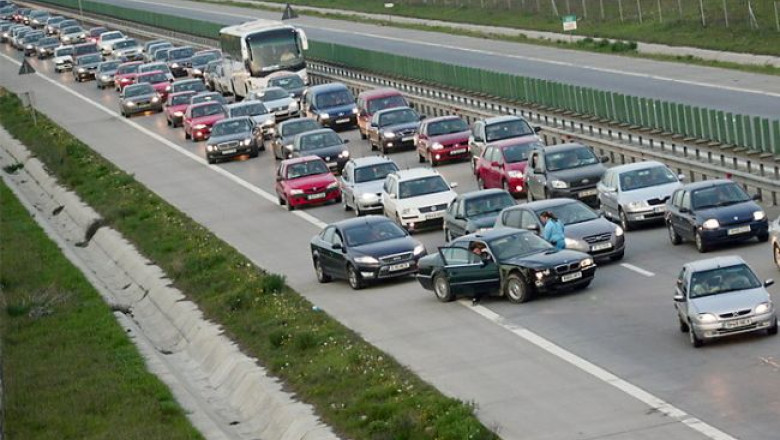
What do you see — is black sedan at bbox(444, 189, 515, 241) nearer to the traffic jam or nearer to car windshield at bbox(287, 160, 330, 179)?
the traffic jam

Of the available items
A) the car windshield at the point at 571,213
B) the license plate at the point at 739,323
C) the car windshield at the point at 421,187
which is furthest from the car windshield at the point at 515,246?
the car windshield at the point at 421,187

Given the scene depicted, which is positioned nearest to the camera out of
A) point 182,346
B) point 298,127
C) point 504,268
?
point 504,268

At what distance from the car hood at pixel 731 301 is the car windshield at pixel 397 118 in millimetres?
35430

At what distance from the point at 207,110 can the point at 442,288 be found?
1534 inches

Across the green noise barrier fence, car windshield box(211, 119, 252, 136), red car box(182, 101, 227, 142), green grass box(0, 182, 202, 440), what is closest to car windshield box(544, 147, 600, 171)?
the green noise barrier fence

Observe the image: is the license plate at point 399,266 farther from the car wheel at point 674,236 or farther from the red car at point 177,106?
the red car at point 177,106

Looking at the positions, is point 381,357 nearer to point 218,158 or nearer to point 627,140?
point 627,140

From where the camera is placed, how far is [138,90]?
3398 inches

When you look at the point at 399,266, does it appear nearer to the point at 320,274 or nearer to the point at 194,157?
the point at 320,274

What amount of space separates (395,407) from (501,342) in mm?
4984

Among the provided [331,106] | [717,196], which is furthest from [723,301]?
[331,106]

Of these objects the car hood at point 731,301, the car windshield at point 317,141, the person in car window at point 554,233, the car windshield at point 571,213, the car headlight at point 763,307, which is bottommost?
the car windshield at point 317,141

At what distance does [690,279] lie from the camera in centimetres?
3002

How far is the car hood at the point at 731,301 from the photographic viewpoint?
29.2 m
